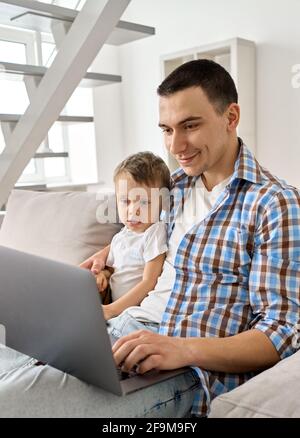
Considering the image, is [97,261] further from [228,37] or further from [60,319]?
[228,37]

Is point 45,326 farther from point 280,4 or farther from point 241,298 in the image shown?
point 280,4

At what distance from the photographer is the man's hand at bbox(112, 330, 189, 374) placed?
88cm

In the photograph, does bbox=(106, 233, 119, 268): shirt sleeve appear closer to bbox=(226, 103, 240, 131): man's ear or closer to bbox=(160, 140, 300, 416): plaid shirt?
bbox=(160, 140, 300, 416): plaid shirt

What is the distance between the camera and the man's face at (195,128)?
1162 millimetres

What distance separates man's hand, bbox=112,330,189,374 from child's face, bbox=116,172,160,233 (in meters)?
0.55

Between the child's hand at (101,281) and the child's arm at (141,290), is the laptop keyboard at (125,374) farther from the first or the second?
the child's hand at (101,281)

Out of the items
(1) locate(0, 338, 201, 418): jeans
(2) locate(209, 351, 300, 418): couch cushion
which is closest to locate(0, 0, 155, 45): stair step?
(1) locate(0, 338, 201, 418): jeans

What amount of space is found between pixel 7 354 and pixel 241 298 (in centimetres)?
57

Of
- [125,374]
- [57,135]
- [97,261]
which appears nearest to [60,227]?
[97,261]

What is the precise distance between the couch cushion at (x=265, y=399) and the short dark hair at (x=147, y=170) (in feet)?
2.44

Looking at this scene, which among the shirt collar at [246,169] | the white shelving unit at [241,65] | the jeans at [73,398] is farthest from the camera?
the white shelving unit at [241,65]

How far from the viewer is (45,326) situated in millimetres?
870

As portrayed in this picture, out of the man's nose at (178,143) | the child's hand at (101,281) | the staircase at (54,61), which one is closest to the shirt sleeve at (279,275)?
the man's nose at (178,143)

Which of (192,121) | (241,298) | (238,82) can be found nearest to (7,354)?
(241,298)
